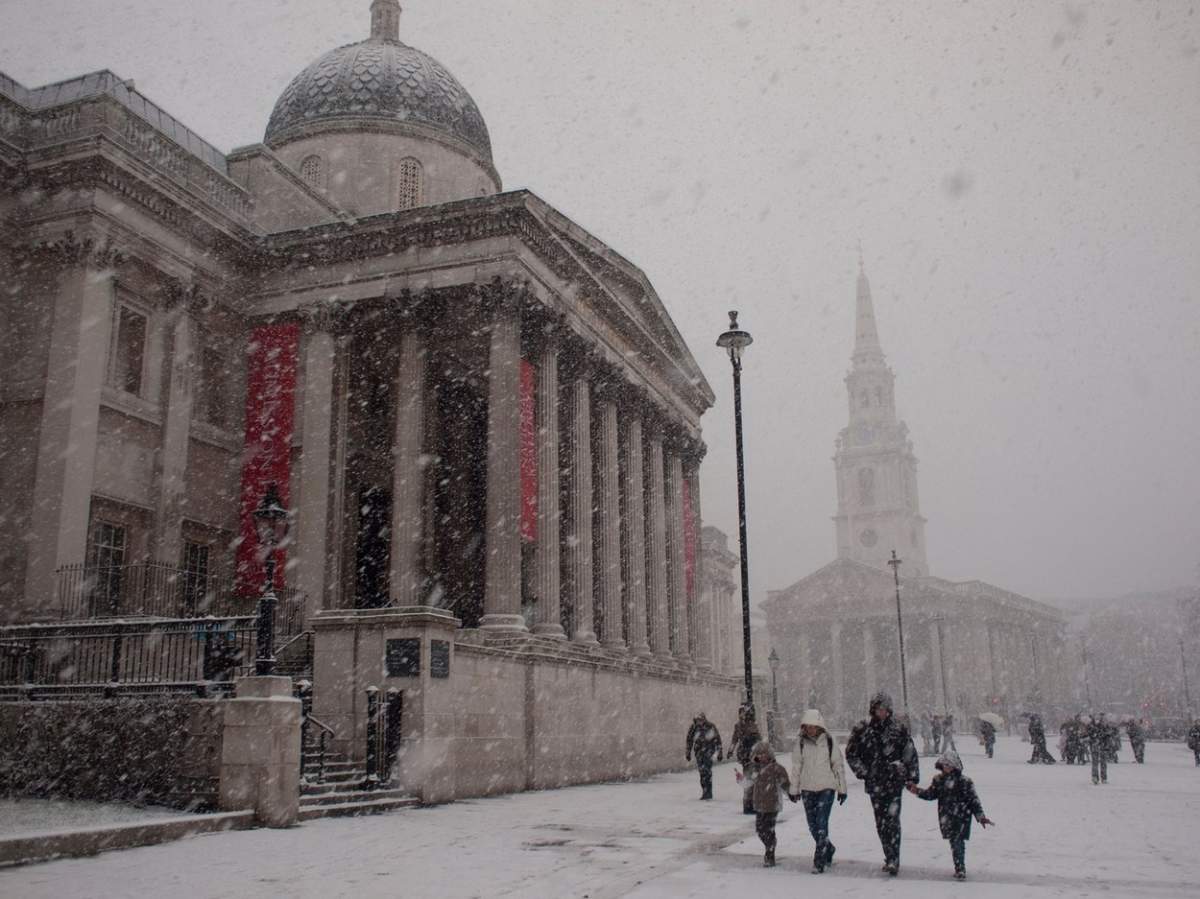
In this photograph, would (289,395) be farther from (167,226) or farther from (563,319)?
(563,319)

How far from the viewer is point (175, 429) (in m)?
25.8

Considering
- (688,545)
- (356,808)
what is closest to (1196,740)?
(688,545)

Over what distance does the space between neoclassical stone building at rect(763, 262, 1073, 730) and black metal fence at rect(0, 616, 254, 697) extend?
8375 cm

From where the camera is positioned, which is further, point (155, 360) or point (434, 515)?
point (434, 515)

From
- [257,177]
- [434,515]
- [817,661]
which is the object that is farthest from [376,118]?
[817,661]

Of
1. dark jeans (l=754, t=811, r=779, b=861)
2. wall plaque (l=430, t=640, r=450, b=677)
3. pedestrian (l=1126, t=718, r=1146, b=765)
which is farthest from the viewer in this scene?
pedestrian (l=1126, t=718, r=1146, b=765)

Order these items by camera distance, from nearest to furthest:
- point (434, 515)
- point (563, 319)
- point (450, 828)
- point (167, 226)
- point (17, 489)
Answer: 1. point (450, 828)
2. point (17, 489)
3. point (167, 226)
4. point (563, 319)
5. point (434, 515)

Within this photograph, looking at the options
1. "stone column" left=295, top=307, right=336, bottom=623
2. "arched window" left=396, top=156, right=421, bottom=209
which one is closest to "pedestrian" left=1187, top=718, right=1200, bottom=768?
"stone column" left=295, top=307, right=336, bottom=623

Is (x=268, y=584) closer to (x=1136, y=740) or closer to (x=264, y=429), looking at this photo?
(x=264, y=429)

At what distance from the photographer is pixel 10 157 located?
2364 centimetres

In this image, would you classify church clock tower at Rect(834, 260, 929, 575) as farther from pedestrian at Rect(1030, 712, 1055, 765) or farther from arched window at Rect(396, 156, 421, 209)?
arched window at Rect(396, 156, 421, 209)

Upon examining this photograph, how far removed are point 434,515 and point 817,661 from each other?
297ft

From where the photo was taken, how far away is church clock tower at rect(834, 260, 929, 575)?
430 feet

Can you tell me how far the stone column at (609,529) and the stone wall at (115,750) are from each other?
59.1 ft
